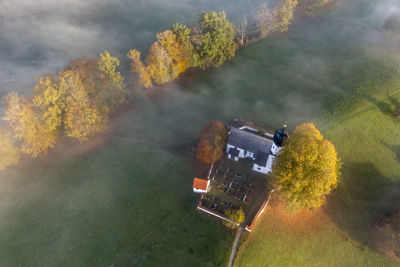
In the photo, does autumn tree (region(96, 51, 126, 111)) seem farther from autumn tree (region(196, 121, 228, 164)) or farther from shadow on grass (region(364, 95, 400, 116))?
shadow on grass (region(364, 95, 400, 116))

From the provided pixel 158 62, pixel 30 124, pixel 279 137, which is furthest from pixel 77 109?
pixel 279 137

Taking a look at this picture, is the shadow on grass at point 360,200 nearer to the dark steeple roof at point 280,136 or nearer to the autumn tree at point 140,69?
the dark steeple roof at point 280,136

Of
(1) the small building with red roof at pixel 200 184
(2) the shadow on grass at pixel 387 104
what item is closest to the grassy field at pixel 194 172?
(2) the shadow on grass at pixel 387 104

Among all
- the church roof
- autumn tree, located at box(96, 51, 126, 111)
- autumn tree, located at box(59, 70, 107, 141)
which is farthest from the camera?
autumn tree, located at box(96, 51, 126, 111)

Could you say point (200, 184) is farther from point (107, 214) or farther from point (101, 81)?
point (101, 81)

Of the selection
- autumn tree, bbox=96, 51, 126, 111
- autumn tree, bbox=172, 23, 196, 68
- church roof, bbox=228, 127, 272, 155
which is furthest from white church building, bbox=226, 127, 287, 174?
autumn tree, bbox=96, 51, 126, 111

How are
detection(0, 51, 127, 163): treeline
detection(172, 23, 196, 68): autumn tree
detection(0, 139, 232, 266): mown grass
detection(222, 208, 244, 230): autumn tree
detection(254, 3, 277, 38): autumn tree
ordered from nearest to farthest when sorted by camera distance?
1. detection(222, 208, 244, 230): autumn tree
2. detection(0, 139, 232, 266): mown grass
3. detection(0, 51, 127, 163): treeline
4. detection(172, 23, 196, 68): autumn tree
5. detection(254, 3, 277, 38): autumn tree
